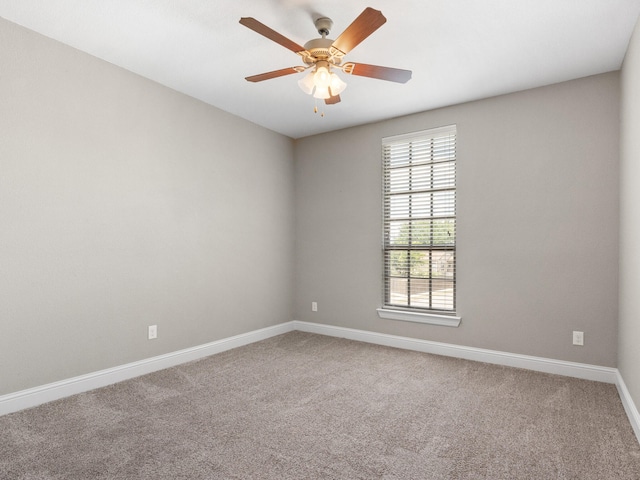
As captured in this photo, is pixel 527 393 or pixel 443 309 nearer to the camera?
pixel 527 393

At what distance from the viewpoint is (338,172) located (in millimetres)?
4664

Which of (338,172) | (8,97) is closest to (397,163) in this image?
(338,172)

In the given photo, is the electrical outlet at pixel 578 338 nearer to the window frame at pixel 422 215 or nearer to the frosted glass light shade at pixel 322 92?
the window frame at pixel 422 215

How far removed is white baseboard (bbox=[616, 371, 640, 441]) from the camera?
2.21 m

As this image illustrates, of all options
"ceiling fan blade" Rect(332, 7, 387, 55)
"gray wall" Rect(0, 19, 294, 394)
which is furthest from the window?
"ceiling fan blade" Rect(332, 7, 387, 55)

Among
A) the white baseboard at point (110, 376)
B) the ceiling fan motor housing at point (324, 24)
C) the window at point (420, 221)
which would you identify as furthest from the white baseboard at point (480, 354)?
the ceiling fan motor housing at point (324, 24)

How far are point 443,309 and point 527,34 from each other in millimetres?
2538

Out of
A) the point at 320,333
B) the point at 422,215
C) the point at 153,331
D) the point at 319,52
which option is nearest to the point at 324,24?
the point at 319,52

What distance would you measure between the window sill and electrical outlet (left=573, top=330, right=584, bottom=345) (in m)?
0.95

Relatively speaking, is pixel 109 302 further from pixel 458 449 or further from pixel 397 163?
pixel 397 163

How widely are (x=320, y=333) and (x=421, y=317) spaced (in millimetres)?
1362

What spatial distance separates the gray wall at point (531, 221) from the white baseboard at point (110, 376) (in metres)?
1.60

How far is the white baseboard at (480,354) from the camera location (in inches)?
122

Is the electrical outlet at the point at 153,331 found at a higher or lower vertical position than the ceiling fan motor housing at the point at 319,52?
lower
